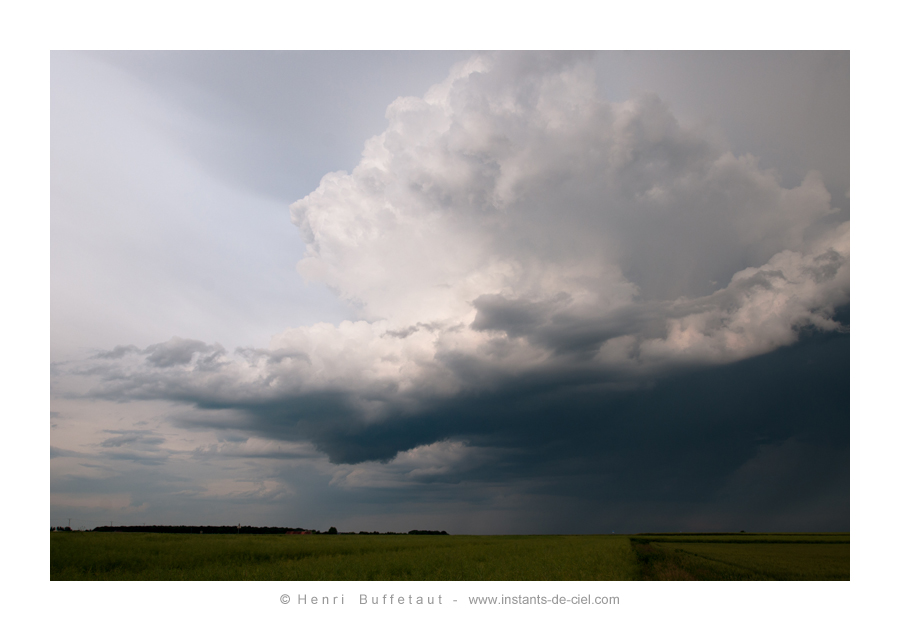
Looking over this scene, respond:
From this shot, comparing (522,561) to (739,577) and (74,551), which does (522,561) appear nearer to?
(739,577)

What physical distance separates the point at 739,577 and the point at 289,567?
83.0 feet

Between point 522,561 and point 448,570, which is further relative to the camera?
point 522,561

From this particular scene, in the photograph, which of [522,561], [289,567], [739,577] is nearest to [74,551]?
[289,567]

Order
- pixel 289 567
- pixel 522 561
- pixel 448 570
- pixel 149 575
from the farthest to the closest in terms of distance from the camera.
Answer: pixel 522 561
pixel 289 567
pixel 448 570
pixel 149 575

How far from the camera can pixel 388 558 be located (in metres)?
29.9

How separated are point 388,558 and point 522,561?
8673 millimetres

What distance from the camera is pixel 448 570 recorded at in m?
25.6
